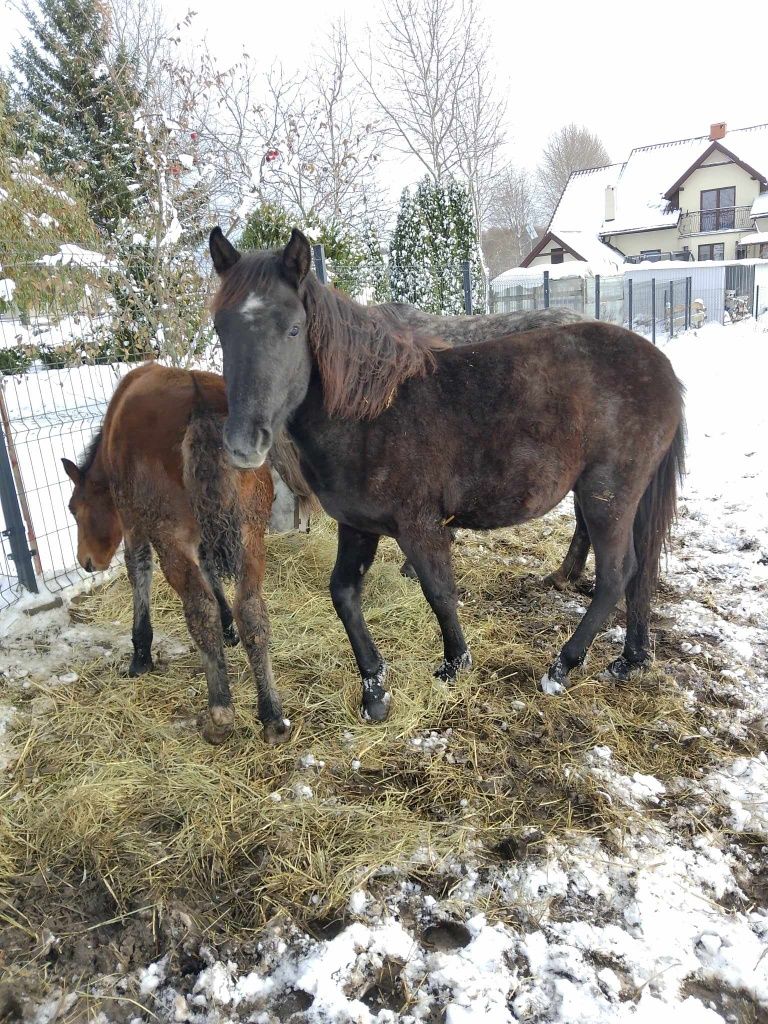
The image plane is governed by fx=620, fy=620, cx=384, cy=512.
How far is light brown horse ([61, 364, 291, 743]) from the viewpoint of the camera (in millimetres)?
2625

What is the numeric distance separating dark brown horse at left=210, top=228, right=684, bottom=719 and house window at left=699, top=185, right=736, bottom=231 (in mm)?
38355

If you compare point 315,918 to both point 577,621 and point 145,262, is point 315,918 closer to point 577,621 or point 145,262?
point 577,621

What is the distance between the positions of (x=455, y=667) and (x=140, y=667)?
5.77ft

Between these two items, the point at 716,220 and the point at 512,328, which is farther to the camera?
the point at 716,220

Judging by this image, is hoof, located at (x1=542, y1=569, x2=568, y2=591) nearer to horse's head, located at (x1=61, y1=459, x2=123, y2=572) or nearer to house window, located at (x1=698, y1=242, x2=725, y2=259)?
horse's head, located at (x1=61, y1=459, x2=123, y2=572)

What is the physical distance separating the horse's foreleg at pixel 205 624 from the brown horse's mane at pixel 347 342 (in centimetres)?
94

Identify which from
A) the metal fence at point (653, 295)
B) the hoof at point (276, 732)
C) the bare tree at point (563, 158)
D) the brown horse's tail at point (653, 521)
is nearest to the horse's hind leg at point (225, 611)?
the hoof at point (276, 732)

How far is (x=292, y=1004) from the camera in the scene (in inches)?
67.9

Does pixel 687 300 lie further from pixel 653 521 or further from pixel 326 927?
pixel 326 927

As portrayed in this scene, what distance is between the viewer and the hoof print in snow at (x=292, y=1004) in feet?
5.56

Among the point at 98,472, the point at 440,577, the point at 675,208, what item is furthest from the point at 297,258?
the point at 675,208

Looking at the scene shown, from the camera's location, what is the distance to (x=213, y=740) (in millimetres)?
2809

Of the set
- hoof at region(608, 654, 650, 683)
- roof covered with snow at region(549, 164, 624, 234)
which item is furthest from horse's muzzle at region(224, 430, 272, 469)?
roof covered with snow at region(549, 164, 624, 234)

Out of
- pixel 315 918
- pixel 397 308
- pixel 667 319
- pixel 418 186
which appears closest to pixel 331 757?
pixel 315 918
